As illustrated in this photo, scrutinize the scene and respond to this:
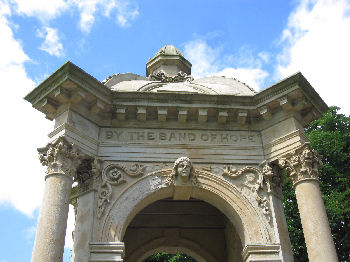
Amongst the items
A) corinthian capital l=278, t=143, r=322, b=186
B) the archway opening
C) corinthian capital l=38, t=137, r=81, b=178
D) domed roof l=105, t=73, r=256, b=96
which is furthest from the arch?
the archway opening

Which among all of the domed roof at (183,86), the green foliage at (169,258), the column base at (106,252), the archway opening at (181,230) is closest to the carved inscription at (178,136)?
the domed roof at (183,86)

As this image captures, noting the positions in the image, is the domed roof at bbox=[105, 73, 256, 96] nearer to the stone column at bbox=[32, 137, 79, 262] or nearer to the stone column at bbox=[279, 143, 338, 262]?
the stone column at bbox=[279, 143, 338, 262]

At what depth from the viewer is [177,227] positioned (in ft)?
48.2

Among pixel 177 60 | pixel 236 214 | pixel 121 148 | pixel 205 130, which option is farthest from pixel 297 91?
pixel 177 60

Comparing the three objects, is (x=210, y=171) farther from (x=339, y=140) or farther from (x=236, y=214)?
(x=339, y=140)

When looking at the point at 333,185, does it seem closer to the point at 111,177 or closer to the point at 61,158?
the point at 111,177

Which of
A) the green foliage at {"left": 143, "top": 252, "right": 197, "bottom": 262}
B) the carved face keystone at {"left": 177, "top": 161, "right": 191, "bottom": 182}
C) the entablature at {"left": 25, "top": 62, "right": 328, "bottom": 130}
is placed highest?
the entablature at {"left": 25, "top": 62, "right": 328, "bottom": 130}

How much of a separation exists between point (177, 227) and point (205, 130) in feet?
15.4

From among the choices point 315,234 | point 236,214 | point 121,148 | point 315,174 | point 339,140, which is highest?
point 339,140

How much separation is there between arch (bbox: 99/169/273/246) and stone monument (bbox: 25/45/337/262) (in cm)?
2

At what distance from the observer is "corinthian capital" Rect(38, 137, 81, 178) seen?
995 centimetres

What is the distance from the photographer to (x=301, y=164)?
10383 mm

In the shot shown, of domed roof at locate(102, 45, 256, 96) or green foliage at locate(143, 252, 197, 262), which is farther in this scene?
green foliage at locate(143, 252, 197, 262)

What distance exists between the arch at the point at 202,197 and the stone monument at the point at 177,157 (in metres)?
0.02
